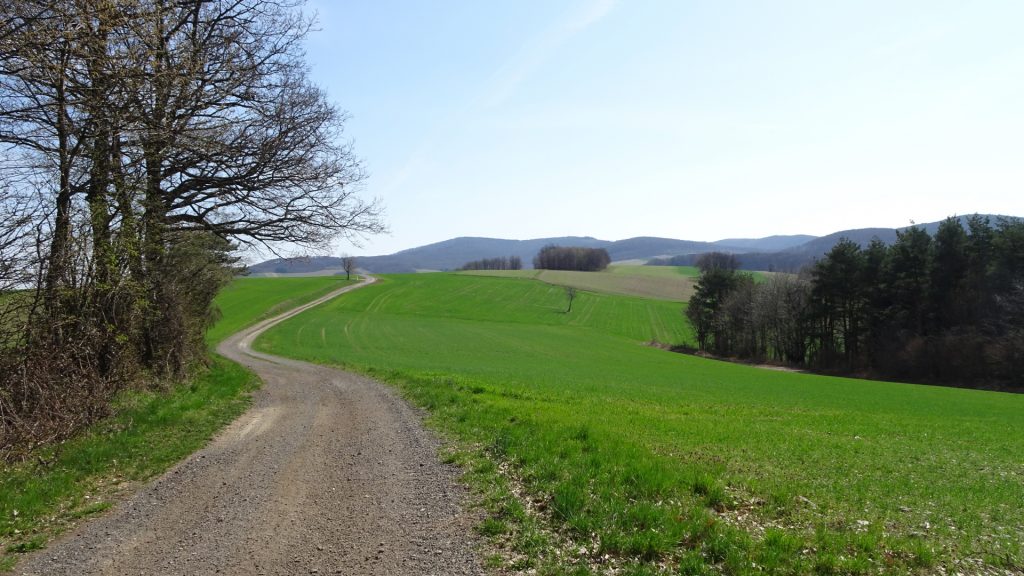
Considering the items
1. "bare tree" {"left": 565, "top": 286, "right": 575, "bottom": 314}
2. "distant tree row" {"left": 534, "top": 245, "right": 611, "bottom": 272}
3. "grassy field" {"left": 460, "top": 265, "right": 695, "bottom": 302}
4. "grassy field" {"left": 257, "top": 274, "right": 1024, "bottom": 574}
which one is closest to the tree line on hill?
"bare tree" {"left": 565, "top": 286, "right": 575, "bottom": 314}

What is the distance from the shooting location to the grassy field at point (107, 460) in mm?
6160

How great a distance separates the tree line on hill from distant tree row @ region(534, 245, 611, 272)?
100874 mm

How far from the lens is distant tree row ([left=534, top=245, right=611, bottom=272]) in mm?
170875

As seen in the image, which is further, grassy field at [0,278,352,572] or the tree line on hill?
the tree line on hill

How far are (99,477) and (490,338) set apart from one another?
49964 mm

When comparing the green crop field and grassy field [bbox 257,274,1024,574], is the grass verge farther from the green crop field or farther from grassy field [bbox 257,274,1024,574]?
the green crop field

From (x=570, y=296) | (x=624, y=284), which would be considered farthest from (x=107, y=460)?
(x=624, y=284)

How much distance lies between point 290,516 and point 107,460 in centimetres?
413

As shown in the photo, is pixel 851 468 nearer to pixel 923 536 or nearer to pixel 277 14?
pixel 923 536

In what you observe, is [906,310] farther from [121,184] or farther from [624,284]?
[624,284]

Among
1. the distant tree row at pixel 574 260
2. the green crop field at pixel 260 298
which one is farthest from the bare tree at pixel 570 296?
the distant tree row at pixel 574 260

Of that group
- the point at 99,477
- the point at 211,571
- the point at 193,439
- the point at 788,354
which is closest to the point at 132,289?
the point at 193,439

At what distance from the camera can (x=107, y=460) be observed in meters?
8.30

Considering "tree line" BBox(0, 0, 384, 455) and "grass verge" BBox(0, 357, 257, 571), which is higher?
"tree line" BBox(0, 0, 384, 455)
